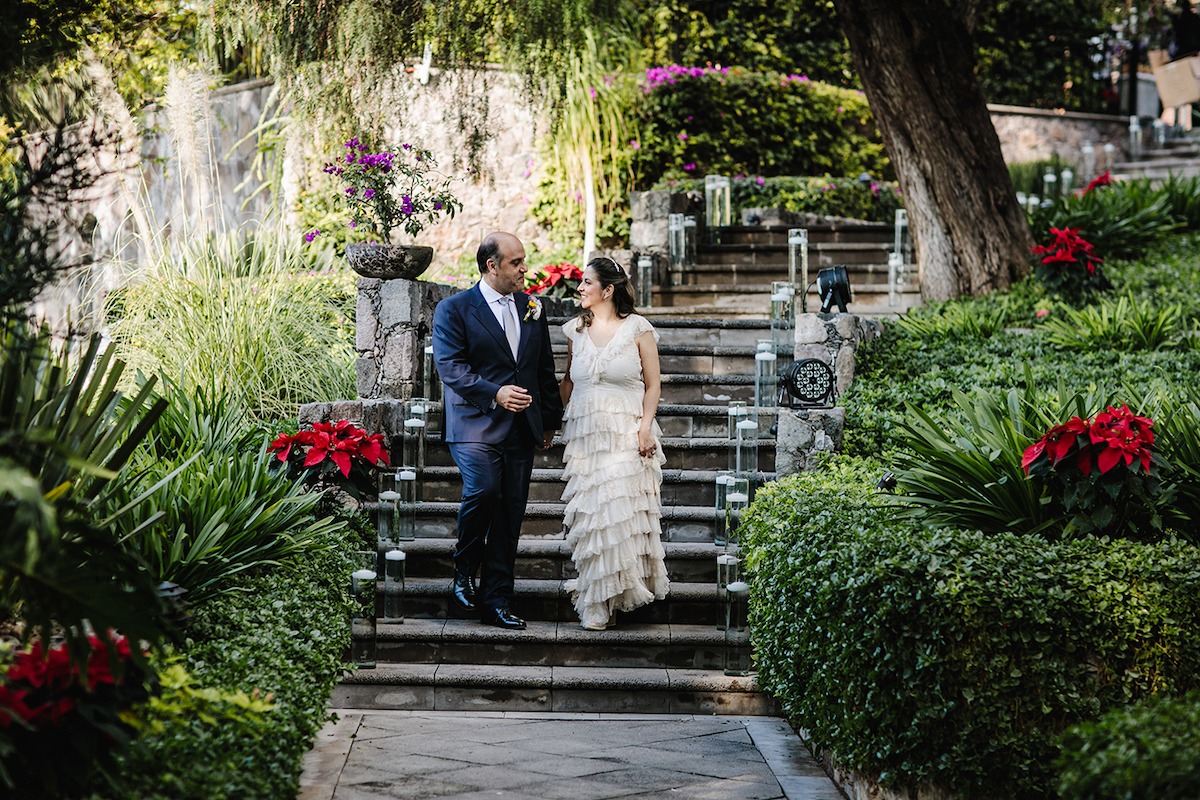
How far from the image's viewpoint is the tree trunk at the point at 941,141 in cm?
1150

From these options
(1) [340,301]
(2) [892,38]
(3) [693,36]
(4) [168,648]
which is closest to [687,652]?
(4) [168,648]

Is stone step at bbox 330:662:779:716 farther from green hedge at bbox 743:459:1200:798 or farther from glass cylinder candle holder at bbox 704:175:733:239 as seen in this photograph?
glass cylinder candle holder at bbox 704:175:733:239

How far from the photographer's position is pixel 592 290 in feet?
21.7

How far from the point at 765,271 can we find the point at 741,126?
158 inches

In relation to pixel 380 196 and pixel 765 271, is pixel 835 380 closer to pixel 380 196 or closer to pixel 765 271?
pixel 380 196

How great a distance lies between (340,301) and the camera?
31.8 ft

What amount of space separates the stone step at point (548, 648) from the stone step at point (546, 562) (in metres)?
0.73

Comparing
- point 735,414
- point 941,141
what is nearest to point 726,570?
point 735,414

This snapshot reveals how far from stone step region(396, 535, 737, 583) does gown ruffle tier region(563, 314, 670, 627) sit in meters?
0.56

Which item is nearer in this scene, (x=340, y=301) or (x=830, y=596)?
(x=830, y=596)

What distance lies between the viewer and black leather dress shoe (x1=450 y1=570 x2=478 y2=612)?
6.69 meters

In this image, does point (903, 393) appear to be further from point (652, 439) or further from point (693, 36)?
point (693, 36)

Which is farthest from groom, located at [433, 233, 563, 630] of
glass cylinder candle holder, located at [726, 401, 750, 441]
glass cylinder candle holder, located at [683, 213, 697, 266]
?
glass cylinder candle holder, located at [683, 213, 697, 266]

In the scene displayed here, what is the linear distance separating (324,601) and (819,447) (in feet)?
11.2
